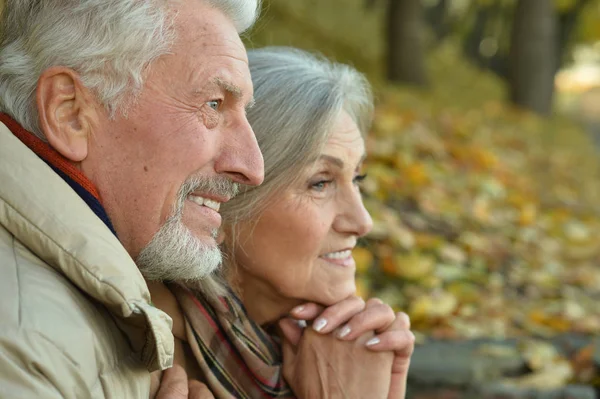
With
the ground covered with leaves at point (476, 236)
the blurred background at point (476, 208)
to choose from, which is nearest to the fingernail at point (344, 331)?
the blurred background at point (476, 208)

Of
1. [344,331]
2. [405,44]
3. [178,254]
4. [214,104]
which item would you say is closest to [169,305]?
[178,254]

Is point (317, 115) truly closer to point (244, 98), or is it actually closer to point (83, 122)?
point (244, 98)

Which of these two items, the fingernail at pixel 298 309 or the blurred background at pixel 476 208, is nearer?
the fingernail at pixel 298 309

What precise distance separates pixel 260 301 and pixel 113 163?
0.96m

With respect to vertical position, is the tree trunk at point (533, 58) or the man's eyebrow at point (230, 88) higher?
the tree trunk at point (533, 58)

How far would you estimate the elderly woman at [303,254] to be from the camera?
2742mm

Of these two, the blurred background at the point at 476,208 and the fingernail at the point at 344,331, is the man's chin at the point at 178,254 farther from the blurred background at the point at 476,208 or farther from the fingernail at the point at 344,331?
the blurred background at the point at 476,208

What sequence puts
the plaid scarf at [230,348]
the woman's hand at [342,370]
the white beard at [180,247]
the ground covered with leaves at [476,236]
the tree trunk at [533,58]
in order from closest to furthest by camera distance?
the white beard at [180,247] < the plaid scarf at [230,348] < the woman's hand at [342,370] < the ground covered with leaves at [476,236] < the tree trunk at [533,58]

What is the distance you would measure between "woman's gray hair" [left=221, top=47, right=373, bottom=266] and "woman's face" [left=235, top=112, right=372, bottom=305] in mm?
35

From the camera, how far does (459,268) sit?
6.43 metres

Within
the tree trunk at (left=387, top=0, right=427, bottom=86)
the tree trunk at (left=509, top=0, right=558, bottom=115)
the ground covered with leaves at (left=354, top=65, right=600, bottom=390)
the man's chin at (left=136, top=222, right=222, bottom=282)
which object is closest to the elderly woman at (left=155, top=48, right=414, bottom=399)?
the man's chin at (left=136, top=222, right=222, bottom=282)

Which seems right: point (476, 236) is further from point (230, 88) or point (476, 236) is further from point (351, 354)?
point (230, 88)

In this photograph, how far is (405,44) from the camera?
13703 millimetres

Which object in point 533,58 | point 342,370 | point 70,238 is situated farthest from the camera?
point 533,58
